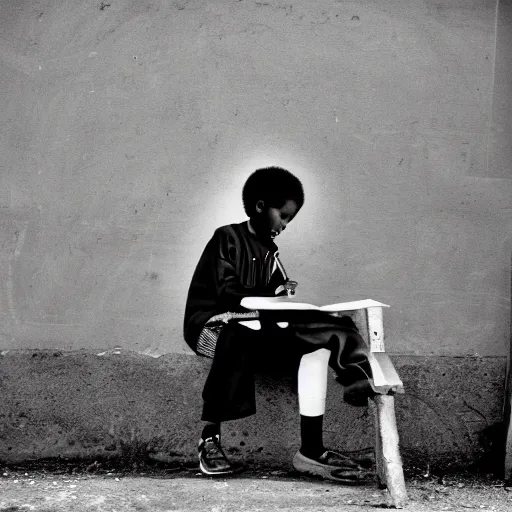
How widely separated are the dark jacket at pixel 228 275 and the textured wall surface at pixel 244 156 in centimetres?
7

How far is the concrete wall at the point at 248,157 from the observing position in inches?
165

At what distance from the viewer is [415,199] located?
13.9 ft

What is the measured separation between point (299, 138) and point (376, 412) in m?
1.59

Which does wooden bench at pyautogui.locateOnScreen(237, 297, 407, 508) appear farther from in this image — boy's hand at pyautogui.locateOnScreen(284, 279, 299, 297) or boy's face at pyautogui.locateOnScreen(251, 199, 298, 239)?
boy's face at pyautogui.locateOnScreen(251, 199, 298, 239)

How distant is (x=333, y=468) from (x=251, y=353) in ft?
2.52

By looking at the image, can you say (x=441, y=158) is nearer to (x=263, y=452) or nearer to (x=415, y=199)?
(x=415, y=199)

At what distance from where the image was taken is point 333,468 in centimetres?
399

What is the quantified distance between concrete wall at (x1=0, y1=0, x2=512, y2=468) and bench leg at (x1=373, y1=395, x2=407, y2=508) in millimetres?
564

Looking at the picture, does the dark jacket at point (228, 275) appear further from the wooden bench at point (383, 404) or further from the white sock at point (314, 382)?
the white sock at point (314, 382)

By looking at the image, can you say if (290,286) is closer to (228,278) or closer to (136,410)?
(228,278)

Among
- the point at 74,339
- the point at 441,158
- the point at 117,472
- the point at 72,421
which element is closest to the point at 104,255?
the point at 74,339

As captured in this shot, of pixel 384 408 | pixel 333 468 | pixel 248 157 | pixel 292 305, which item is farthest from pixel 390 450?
pixel 248 157

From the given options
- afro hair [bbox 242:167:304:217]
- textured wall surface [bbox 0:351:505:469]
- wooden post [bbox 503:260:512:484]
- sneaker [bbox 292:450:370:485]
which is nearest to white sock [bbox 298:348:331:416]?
textured wall surface [bbox 0:351:505:469]

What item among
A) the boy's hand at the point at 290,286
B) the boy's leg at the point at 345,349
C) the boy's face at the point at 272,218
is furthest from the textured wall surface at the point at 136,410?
the boy's face at the point at 272,218
